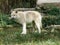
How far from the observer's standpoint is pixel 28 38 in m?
12.9

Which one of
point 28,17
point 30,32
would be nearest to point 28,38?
point 30,32

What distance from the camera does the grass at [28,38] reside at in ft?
39.0

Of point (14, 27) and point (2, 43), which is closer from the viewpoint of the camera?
point (2, 43)

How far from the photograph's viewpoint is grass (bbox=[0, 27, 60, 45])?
1188cm

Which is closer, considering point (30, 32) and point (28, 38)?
point (28, 38)

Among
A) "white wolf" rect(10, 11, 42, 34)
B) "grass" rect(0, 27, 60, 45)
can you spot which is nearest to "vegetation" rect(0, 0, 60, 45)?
"grass" rect(0, 27, 60, 45)

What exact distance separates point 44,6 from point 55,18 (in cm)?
204

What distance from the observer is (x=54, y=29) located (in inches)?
575

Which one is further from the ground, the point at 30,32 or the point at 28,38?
the point at 28,38

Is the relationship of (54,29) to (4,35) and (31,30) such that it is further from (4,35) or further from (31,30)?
(4,35)

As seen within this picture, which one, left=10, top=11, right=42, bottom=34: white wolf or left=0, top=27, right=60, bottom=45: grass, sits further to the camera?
left=10, top=11, right=42, bottom=34: white wolf

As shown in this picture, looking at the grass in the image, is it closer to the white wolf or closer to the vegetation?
the vegetation

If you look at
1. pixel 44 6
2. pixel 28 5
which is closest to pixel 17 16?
pixel 44 6

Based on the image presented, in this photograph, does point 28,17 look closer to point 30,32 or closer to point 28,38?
point 30,32
